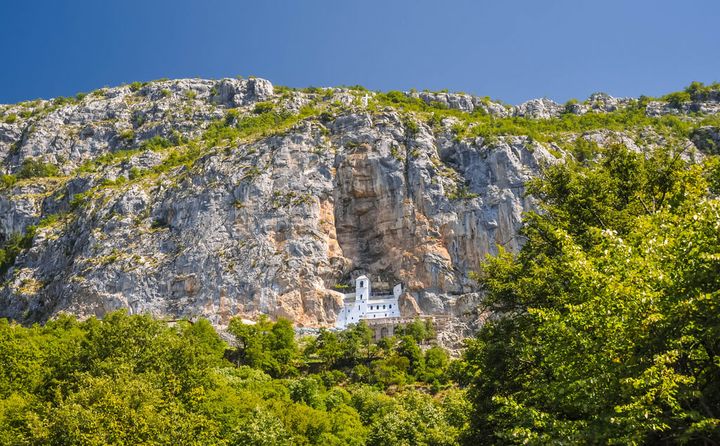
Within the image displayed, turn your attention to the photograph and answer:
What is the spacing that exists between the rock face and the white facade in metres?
1.72

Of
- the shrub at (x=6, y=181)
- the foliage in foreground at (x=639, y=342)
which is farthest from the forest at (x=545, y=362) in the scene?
the shrub at (x=6, y=181)

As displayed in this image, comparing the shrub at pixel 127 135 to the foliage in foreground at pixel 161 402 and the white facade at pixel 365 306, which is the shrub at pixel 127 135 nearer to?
the white facade at pixel 365 306

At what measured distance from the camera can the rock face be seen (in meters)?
79.0

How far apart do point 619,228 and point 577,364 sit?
797 centimetres

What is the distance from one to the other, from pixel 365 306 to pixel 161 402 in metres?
57.9

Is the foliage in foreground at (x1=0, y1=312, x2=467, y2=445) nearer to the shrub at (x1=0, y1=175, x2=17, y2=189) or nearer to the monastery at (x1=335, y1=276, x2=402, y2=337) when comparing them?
the monastery at (x1=335, y1=276, x2=402, y2=337)

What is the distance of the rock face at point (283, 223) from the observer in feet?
259

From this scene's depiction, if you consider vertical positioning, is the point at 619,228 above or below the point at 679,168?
below

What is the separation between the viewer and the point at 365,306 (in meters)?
80.5

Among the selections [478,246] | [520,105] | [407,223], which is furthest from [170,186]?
[520,105]

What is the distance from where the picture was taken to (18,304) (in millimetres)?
85750

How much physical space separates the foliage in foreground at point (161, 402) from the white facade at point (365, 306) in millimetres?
27722

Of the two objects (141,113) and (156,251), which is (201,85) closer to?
(141,113)

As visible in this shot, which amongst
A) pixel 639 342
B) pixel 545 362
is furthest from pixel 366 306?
pixel 639 342
